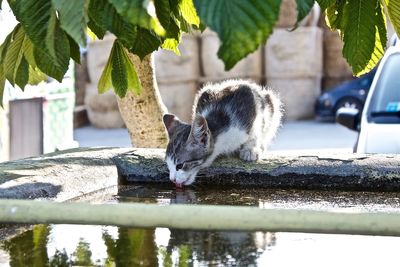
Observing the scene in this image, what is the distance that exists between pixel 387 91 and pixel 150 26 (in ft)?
12.3

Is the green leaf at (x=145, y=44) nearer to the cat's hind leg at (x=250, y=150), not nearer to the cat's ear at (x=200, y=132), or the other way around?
the cat's hind leg at (x=250, y=150)

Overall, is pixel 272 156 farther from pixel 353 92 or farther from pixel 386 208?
pixel 353 92

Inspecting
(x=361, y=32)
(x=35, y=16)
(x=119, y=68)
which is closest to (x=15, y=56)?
(x=119, y=68)

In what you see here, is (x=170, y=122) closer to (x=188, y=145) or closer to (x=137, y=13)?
(x=188, y=145)

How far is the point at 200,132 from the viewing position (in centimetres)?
365

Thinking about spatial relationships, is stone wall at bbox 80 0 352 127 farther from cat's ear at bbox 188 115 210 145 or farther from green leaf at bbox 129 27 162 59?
green leaf at bbox 129 27 162 59

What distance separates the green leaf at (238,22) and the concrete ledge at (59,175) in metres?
1.47

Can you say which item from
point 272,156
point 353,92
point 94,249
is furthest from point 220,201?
point 353,92

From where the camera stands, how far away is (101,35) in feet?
5.44

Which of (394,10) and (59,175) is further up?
(394,10)

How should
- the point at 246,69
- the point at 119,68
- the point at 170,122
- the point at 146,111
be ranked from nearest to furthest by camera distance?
the point at 119,68 < the point at 170,122 < the point at 146,111 < the point at 246,69

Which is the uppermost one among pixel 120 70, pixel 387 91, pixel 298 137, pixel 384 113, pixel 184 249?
pixel 120 70

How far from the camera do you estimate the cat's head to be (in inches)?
132

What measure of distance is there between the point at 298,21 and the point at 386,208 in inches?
63.4
